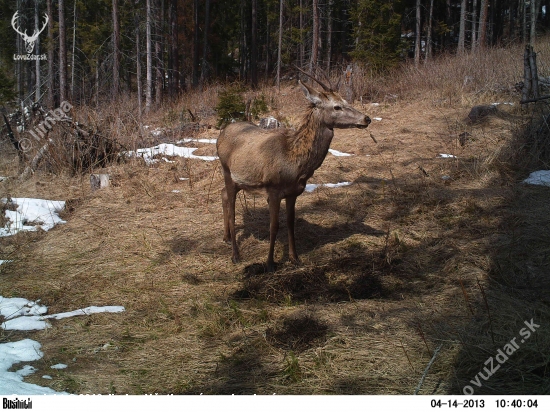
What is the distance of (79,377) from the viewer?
3637 millimetres

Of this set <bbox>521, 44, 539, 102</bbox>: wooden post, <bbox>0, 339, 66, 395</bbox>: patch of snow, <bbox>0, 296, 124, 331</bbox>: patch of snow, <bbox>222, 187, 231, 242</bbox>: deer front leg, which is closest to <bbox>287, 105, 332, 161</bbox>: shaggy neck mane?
<bbox>222, 187, 231, 242</bbox>: deer front leg

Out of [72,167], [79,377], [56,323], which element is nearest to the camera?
[79,377]

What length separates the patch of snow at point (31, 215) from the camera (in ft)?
25.3

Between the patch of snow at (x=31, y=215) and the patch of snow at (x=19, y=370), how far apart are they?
3792 mm

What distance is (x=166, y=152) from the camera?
463 inches

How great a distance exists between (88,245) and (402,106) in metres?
11.2

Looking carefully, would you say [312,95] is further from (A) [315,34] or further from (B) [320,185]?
(A) [315,34]

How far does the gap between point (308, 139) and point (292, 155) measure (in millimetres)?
307

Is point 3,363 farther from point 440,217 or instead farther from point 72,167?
point 72,167

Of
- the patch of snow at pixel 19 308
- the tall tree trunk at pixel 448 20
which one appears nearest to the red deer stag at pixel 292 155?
the patch of snow at pixel 19 308

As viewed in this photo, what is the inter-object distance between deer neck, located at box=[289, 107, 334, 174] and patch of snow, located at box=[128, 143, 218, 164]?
5.44 metres

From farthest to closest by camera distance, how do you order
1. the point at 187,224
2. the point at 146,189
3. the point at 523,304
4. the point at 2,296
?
the point at 146,189 < the point at 187,224 < the point at 2,296 < the point at 523,304

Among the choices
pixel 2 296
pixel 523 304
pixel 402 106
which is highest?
pixel 402 106

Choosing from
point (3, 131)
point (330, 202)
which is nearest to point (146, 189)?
point (330, 202)
